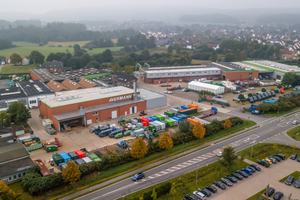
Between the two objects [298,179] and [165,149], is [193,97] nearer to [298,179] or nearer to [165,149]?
[165,149]

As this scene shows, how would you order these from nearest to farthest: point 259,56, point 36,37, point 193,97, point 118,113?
point 118,113 < point 193,97 < point 259,56 < point 36,37

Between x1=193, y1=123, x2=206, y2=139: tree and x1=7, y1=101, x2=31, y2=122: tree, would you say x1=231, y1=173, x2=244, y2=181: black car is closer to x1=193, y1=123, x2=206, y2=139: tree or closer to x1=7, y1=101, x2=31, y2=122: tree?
x1=193, y1=123, x2=206, y2=139: tree

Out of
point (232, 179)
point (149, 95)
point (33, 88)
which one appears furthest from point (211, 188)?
point (33, 88)

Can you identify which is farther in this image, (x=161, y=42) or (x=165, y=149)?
(x=161, y=42)

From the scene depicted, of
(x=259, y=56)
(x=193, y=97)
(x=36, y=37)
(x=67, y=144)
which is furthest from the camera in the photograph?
(x=36, y=37)

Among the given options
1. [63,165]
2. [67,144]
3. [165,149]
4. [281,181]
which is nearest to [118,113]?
[67,144]

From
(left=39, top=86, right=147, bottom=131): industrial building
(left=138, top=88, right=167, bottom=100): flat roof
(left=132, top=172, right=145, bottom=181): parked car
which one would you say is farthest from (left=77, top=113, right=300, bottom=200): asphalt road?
(left=138, top=88, right=167, bottom=100): flat roof
